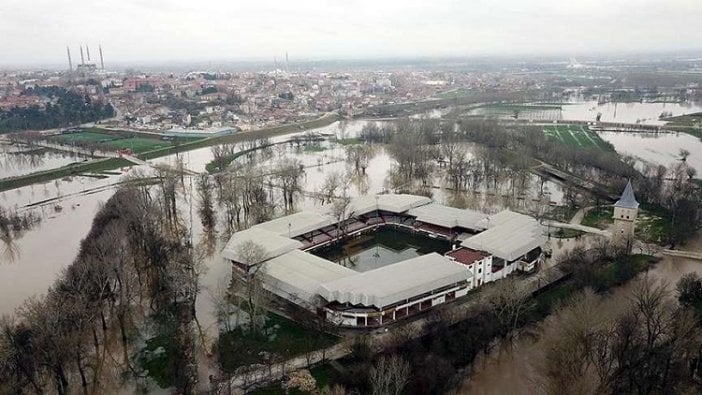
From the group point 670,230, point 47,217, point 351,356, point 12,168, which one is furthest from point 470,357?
point 12,168

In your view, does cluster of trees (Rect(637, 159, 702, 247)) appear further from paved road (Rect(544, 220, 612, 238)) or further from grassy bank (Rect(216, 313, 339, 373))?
grassy bank (Rect(216, 313, 339, 373))

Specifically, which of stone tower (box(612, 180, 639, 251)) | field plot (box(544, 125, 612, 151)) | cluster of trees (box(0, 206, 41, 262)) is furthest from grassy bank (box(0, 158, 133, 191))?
field plot (box(544, 125, 612, 151))

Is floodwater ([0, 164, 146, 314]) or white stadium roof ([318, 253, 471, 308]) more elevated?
white stadium roof ([318, 253, 471, 308])

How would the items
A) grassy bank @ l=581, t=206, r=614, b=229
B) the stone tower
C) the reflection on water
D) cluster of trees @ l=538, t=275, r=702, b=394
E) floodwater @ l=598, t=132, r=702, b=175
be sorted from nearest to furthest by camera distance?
cluster of trees @ l=538, t=275, r=702, b=394
the reflection on water
the stone tower
grassy bank @ l=581, t=206, r=614, b=229
floodwater @ l=598, t=132, r=702, b=175

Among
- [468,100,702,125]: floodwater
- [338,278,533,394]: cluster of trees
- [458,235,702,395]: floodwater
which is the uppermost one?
[468,100,702,125]: floodwater

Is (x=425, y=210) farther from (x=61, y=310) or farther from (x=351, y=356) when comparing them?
(x=61, y=310)

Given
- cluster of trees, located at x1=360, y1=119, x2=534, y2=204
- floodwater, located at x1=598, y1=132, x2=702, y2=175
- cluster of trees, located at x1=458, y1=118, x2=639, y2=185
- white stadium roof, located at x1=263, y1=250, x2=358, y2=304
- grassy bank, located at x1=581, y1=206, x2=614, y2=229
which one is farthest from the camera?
floodwater, located at x1=598, y1=132, x2=702, y2=175

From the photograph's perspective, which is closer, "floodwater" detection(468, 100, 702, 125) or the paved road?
the paved road

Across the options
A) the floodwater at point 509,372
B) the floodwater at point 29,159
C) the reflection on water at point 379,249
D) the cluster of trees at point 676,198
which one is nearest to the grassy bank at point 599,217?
the cluster of trees at point 676,198

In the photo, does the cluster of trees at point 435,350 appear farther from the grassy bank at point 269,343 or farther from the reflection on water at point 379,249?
the reflection on water at point 379,249
